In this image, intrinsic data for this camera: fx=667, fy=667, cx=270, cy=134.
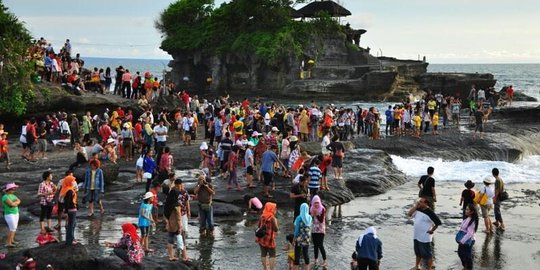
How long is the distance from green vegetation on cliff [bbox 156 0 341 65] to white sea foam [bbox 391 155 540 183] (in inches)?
1492

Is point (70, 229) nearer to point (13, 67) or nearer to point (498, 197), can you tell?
point (498, 197)

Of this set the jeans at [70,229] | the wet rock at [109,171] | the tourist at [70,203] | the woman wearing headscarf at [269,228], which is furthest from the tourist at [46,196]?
the woman wearing headscarf at [269,228]

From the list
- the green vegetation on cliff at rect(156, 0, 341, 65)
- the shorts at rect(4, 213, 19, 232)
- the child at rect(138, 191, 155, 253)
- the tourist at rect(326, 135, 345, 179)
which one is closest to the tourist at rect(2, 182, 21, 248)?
the shorts at rect(4, 213, 19, 232)

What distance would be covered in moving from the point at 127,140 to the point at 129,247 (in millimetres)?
12911

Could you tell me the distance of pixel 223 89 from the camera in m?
71.7

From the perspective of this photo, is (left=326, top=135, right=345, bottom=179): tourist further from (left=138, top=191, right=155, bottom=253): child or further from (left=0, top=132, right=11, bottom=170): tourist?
(left=0, top=132, right=11, bottom=170): tourist

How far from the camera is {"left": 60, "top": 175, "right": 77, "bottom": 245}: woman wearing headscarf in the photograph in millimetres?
12931

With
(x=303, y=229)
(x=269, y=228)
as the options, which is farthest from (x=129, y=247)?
(x=303, y=229)

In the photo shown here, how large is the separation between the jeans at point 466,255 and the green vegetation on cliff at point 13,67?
20.9m

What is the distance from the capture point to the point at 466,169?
88.4 feet

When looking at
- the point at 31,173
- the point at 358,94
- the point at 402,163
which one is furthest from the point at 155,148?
the point at 358,94

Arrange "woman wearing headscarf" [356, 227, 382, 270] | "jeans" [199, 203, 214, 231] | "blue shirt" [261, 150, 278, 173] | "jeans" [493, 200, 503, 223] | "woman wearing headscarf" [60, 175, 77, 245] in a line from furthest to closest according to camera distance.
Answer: "blue shirt" [261, 150, 278, 173]
"jeans" [493, 200, 503, 223]
"jeans" [199, 203, 214, 231]
"woman wearing headscarf" [60, 175, 77, 245]
"woman wearing headscarf" [356, 227, 382, 270]

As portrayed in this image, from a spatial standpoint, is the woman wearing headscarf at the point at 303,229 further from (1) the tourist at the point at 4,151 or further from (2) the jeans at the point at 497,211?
(1) the tourist at the point at 4,151

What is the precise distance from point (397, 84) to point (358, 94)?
480cm
